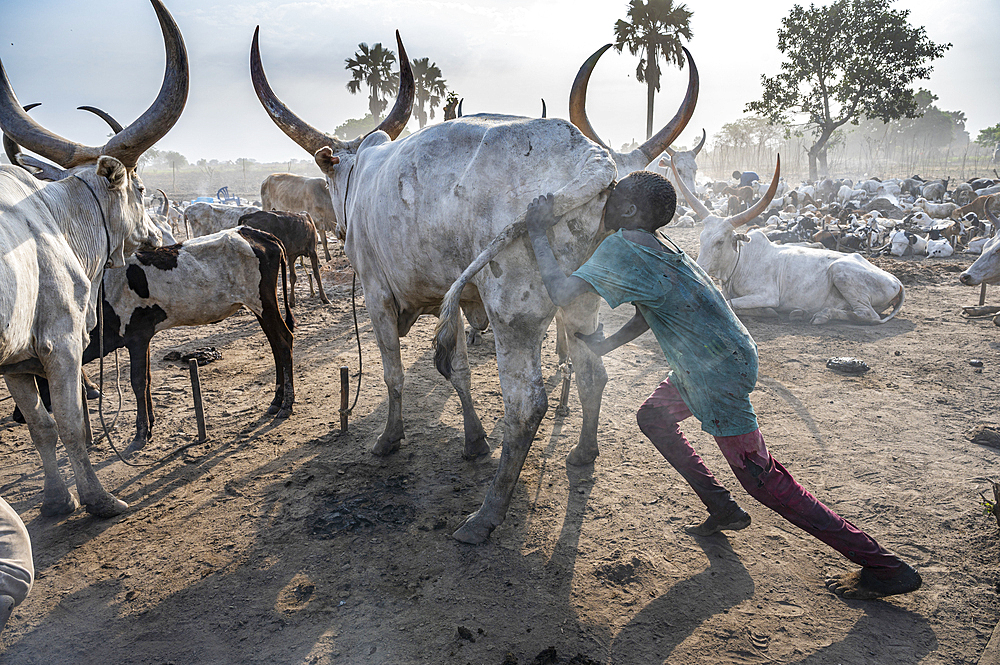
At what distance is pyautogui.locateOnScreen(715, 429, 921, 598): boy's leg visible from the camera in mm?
2570

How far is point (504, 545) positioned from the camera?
3135 mm

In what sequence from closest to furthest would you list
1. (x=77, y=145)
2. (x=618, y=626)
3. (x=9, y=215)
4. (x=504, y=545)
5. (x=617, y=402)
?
(x=618, y=626) < (x=9, y=215) < (x=504, y=545) < (x=77, y=145) < (x=617, y=402)

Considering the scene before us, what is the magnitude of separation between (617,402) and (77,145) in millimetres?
4409

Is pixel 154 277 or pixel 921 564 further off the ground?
pixel 154 277

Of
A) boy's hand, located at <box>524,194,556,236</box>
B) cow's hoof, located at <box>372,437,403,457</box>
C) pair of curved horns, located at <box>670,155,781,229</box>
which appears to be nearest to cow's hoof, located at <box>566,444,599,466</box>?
cow's hoof, located at <box>372,437,403,457</box>

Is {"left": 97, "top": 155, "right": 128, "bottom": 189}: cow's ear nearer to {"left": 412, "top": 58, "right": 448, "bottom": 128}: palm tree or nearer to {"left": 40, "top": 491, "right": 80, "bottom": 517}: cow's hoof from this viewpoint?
{"left": 40, "top": 491, "right": 80, "bottom": 517}: cow's hoof

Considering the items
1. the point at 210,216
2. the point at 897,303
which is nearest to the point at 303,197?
the point at 210,216

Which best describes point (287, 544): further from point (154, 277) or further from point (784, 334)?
point (784, 334)

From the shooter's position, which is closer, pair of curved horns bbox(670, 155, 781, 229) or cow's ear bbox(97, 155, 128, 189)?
cow's ear bbox(97, 155, 128, 189)

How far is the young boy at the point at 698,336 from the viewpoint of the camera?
2.52m

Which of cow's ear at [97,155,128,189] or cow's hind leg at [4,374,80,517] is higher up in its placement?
cow's ear at [97,155,128,189]

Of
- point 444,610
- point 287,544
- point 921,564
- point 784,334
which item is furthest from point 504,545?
point 784,334

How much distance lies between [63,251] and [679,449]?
361cm

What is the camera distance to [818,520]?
2592 mm
